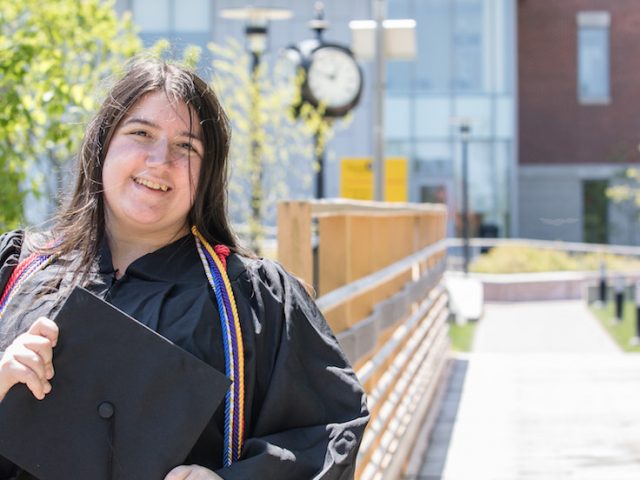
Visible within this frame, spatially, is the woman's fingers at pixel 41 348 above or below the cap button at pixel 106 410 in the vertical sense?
above

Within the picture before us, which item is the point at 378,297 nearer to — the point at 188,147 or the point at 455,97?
the point at 188,147

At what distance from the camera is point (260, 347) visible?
2279 millimetres

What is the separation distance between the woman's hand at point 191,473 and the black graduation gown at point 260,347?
0.15 ft

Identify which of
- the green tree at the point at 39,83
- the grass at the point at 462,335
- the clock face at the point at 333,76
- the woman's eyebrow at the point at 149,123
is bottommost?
the grass at the point at 462,335

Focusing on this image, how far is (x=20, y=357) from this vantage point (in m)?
2.09

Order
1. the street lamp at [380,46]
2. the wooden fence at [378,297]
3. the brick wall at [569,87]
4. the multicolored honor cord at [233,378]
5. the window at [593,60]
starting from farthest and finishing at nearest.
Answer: the window at [593,60], the brick wall at [569,87], the street lamp at [380,46], the wooden fence at [378,297], the multicolored honor cord at [233,378]

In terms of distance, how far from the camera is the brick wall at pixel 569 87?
4075 centimetres

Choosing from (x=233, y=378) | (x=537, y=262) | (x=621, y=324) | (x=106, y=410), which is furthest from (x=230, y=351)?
(x=537, y=262)

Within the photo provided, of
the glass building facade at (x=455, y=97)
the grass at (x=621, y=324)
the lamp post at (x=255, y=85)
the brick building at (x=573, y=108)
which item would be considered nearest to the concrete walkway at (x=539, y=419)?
the grass at (x=621, y=324)

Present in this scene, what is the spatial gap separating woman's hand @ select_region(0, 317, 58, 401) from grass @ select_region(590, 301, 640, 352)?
510 inches

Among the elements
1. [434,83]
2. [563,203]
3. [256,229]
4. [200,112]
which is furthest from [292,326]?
[563,203]

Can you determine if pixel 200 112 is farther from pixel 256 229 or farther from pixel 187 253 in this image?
pixel 256 229

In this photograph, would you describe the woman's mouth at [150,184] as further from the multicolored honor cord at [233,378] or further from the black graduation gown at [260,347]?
the multicolored honor cord at [233,378]

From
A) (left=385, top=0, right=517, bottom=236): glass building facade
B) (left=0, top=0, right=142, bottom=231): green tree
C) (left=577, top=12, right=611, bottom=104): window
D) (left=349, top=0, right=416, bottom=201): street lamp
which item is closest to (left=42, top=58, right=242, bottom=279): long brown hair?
(left=0, top=0, right=142, bottom=231): green tree
